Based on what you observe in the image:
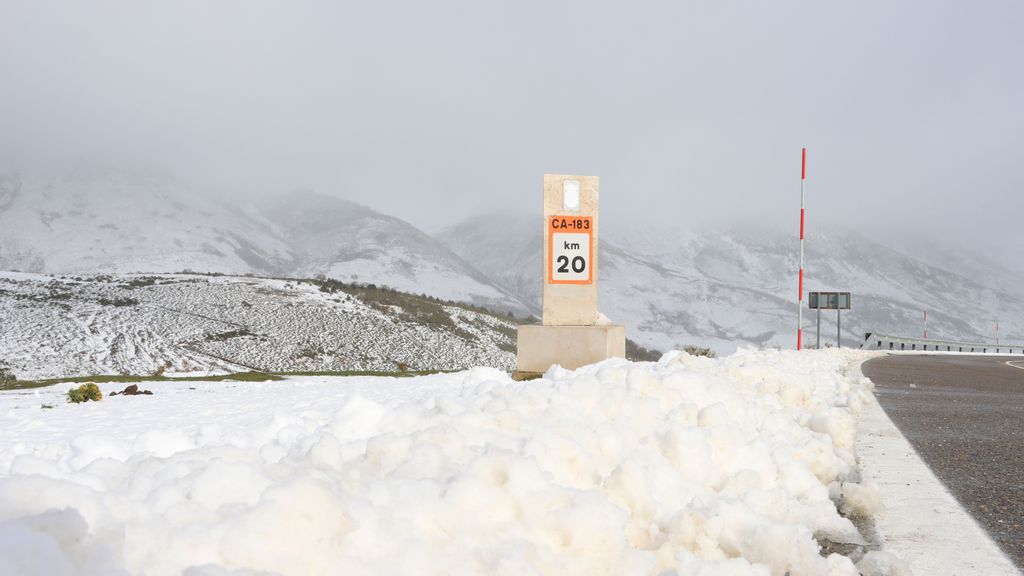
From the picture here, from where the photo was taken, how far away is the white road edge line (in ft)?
8.67

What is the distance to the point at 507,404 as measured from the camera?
12.3 feet

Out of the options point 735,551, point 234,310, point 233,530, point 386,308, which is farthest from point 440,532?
point 386,308

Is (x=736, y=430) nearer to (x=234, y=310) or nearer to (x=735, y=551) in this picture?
(x=735, y=551)

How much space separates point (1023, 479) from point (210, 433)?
460cm

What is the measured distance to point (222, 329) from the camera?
31.3 metres

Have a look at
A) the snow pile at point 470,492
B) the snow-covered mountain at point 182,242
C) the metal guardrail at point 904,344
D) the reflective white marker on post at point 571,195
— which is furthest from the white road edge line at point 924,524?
the snow-covered mountain at point 182,242

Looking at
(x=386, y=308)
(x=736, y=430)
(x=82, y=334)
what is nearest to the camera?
(x=736, y=430)

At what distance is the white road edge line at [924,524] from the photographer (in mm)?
2643

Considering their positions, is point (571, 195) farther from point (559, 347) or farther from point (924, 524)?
point (924, 524)

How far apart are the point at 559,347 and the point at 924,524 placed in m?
6.43

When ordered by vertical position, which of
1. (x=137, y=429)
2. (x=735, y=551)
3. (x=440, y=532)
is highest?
(x=440, y=532)

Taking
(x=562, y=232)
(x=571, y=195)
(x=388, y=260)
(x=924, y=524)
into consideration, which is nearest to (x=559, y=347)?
(x=562, y=232)

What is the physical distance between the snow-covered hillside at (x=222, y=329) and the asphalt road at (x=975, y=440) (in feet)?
57.9

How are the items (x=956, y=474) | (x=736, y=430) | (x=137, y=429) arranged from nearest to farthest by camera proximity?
(x=736, y=430) → (x=956, y=474) → (x=137, y=429)
